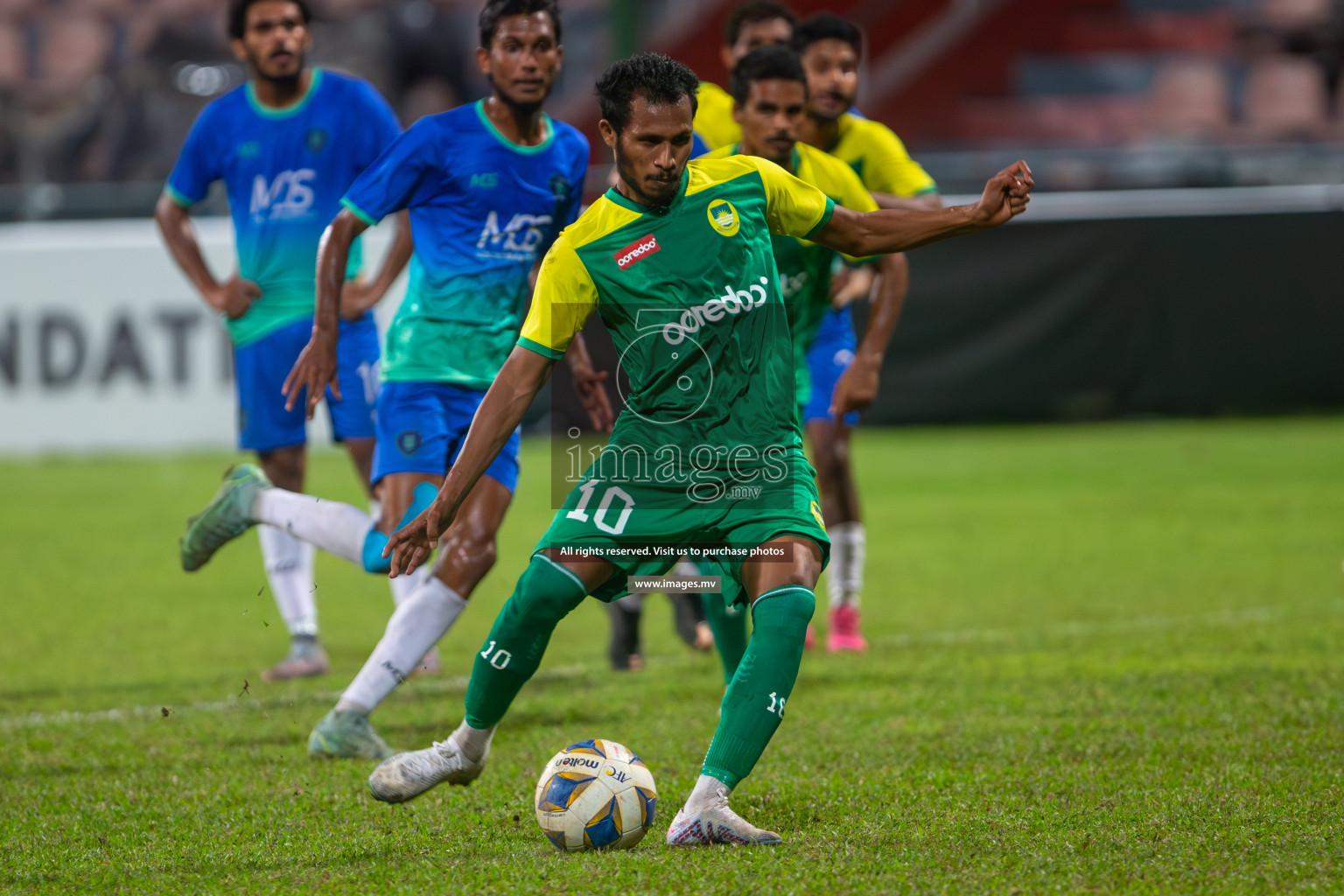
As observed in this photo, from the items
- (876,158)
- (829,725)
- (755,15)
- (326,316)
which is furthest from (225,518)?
(755,15)

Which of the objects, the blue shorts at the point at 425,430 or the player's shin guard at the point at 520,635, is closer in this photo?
the player's shin guard at the point at 520,635

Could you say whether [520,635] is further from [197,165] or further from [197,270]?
[197,165]

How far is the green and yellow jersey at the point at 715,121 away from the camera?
6.50m

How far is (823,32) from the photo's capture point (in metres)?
6.42

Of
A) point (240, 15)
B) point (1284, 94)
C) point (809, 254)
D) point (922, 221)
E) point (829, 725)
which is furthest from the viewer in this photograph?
point (1284, 94)

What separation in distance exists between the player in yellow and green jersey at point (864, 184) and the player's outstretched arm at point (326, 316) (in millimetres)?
1773

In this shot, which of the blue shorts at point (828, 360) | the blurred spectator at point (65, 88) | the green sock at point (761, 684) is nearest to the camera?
the green sock at point (761, 684)

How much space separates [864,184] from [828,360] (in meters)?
0.83

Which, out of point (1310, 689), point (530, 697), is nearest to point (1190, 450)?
point (1310, 689)

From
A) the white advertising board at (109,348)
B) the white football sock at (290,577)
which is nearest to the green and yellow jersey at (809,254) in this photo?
the white football sock at (290,577)

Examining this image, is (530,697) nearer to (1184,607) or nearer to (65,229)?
(1184,607)

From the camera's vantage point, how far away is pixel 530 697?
5.93 metres

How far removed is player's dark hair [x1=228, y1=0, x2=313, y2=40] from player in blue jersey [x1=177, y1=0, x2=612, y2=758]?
51.3 inches

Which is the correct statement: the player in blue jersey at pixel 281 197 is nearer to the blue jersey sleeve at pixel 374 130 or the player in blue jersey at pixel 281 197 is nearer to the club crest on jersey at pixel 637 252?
the blue jersey sleeve at pixel 374 130
